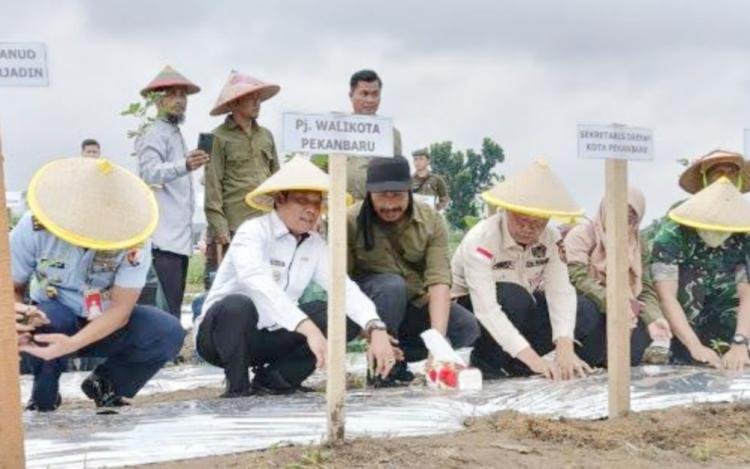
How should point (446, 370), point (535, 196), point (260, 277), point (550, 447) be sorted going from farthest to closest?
point (535, 196) → point (446, 370) → point (260, 277) → point (550, 447)

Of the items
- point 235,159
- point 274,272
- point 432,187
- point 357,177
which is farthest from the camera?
point 432,187

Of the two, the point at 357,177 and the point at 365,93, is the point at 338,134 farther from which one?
the point at 365,93

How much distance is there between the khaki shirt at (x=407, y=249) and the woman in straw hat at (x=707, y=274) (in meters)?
1.22

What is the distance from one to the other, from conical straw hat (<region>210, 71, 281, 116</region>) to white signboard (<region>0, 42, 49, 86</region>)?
2.87 metres

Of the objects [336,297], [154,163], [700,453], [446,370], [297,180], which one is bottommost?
[700,453]

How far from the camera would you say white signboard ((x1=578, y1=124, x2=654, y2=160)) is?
4.15 meters

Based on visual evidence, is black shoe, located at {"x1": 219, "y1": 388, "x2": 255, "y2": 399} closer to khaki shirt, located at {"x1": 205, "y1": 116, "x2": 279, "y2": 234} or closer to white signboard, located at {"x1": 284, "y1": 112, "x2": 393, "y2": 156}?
khaki shirt, located at {"x1": 205, "y1": 116, "x2": 279, "y2": 234}

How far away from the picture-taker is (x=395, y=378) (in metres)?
5.46

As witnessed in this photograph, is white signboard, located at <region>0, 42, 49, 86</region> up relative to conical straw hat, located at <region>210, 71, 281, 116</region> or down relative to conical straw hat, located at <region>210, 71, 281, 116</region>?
down

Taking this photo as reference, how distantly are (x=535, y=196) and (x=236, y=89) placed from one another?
67.6 inches

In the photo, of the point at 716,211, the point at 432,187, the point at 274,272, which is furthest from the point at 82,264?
the point at 432,187

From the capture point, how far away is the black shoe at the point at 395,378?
17.3 feet

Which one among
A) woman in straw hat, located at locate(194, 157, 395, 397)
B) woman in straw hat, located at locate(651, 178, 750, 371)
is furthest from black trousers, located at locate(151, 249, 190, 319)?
woman in straw hat, located at locate(651, 178, 750, 371)

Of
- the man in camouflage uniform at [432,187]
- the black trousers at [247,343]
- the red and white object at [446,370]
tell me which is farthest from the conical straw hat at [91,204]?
the man in camouflage uniform at [432,187]
